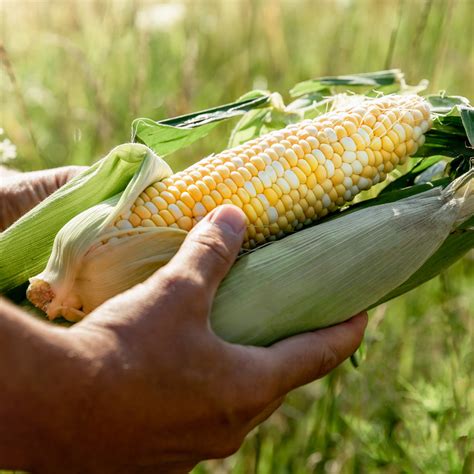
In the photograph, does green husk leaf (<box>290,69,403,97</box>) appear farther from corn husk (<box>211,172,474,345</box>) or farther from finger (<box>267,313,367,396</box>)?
finger (<box>267,313,367,396</box>)

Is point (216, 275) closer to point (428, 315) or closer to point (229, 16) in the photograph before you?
point (428, 315)

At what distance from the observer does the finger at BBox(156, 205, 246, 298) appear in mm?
1325

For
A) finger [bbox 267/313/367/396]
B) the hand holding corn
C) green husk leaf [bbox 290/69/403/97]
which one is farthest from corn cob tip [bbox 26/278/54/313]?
green husk leaf [bbox 290/69/403/97]

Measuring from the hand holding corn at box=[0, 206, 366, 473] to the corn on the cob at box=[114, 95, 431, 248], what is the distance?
0.18 m

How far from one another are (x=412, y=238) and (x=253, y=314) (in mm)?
380

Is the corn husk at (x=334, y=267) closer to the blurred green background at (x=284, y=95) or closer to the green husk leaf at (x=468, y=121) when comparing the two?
the green husk leaf at (x=468, y=121)

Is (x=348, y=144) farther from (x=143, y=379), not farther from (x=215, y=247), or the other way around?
(x=143, y=379)

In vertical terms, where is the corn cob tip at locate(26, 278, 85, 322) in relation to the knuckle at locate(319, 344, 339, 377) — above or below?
above

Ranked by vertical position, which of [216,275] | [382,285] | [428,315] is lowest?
[428,315]

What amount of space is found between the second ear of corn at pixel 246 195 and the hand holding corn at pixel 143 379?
0.55 feet

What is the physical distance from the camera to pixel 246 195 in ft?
5.23

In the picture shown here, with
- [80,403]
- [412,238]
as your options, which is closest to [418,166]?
[412,238]

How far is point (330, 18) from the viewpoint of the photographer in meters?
4.68

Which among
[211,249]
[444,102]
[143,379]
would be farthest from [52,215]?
[444,102]
